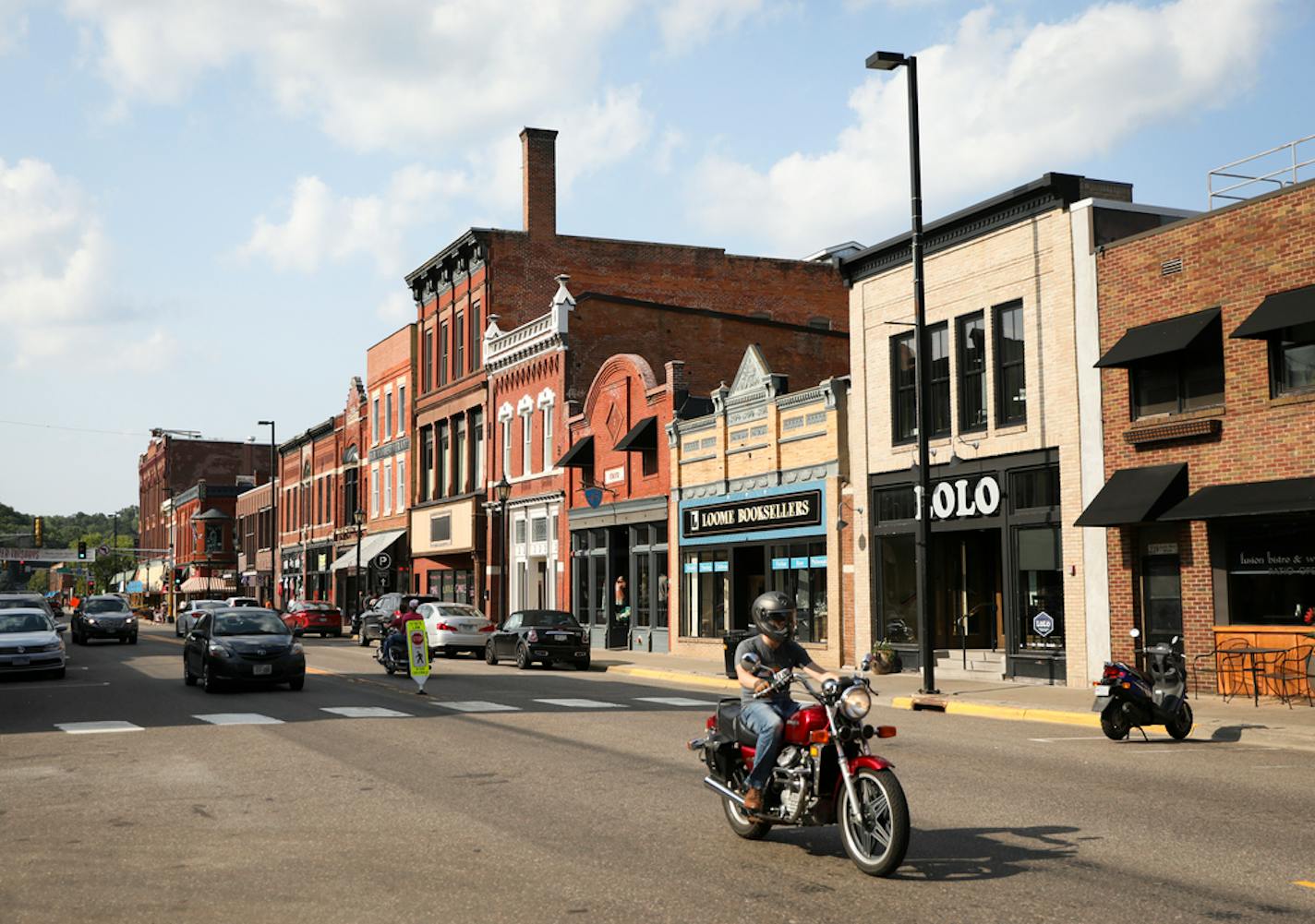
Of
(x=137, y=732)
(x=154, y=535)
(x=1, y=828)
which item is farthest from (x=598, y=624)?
(x=154, y=535)

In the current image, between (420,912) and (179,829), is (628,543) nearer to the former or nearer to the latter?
(179,829)

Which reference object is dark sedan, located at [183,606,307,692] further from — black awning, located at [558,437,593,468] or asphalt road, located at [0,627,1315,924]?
black awning, located at [558,437,593,468]

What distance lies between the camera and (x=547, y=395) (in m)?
46.9

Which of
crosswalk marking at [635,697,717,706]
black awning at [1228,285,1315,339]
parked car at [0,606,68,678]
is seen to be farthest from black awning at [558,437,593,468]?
black awning at [1228,285,1315,339]

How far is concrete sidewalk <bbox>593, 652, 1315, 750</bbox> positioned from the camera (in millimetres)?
16578

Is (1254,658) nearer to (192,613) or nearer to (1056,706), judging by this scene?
(1056,706)

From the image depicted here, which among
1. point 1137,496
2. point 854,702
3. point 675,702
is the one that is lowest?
point 675,702

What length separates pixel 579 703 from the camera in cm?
2134

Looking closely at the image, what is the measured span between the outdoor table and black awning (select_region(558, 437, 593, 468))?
2548 centimetres

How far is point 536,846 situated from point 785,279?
4568 cm

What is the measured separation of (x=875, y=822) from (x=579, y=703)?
1360 centimetres

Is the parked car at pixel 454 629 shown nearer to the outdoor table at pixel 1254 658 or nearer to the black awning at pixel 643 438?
the black awning at pixel 643 438

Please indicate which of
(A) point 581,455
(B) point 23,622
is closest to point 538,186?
(A) point 581,455

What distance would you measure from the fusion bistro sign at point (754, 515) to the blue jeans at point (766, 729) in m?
22.4
